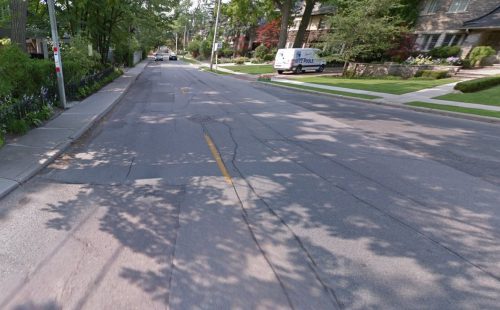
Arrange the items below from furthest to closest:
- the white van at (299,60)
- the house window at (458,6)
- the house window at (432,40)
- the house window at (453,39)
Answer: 1. the white van at (299,60)
2. the house window at (432,40)
3. the house window at (453,39)
4. the house window at (458,6)

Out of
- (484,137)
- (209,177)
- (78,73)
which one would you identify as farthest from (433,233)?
(78,73)

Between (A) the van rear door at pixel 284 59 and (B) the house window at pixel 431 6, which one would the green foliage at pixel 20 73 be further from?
(B) the house window at pixel 431 6

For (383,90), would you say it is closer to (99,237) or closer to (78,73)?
(78,73)

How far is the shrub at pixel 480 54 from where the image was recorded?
866 inches

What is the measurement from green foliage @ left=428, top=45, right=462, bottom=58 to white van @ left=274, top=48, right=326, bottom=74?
10.0m

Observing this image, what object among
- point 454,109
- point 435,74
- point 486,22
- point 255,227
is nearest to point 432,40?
point 486,22

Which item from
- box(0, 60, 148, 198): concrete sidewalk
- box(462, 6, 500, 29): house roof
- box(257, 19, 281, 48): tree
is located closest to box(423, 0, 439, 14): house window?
box(462, 6, 500, 29): house roof

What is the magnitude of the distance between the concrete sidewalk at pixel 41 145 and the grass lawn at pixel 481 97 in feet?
52.0

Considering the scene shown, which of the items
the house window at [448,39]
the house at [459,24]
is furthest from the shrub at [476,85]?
the house window at [448,39]

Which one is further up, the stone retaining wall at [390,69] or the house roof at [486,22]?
the house roof at [486,22]

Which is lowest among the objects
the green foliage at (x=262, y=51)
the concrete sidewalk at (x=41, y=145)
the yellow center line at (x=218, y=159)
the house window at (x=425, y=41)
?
the concrete sidewalk at (x=41, y=145)

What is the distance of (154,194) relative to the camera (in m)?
4.51

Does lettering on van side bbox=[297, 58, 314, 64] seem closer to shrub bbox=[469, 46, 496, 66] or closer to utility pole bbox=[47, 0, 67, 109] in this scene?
shrub bbox=[469, 46, 496, 66]

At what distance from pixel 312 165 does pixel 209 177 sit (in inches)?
82.3
